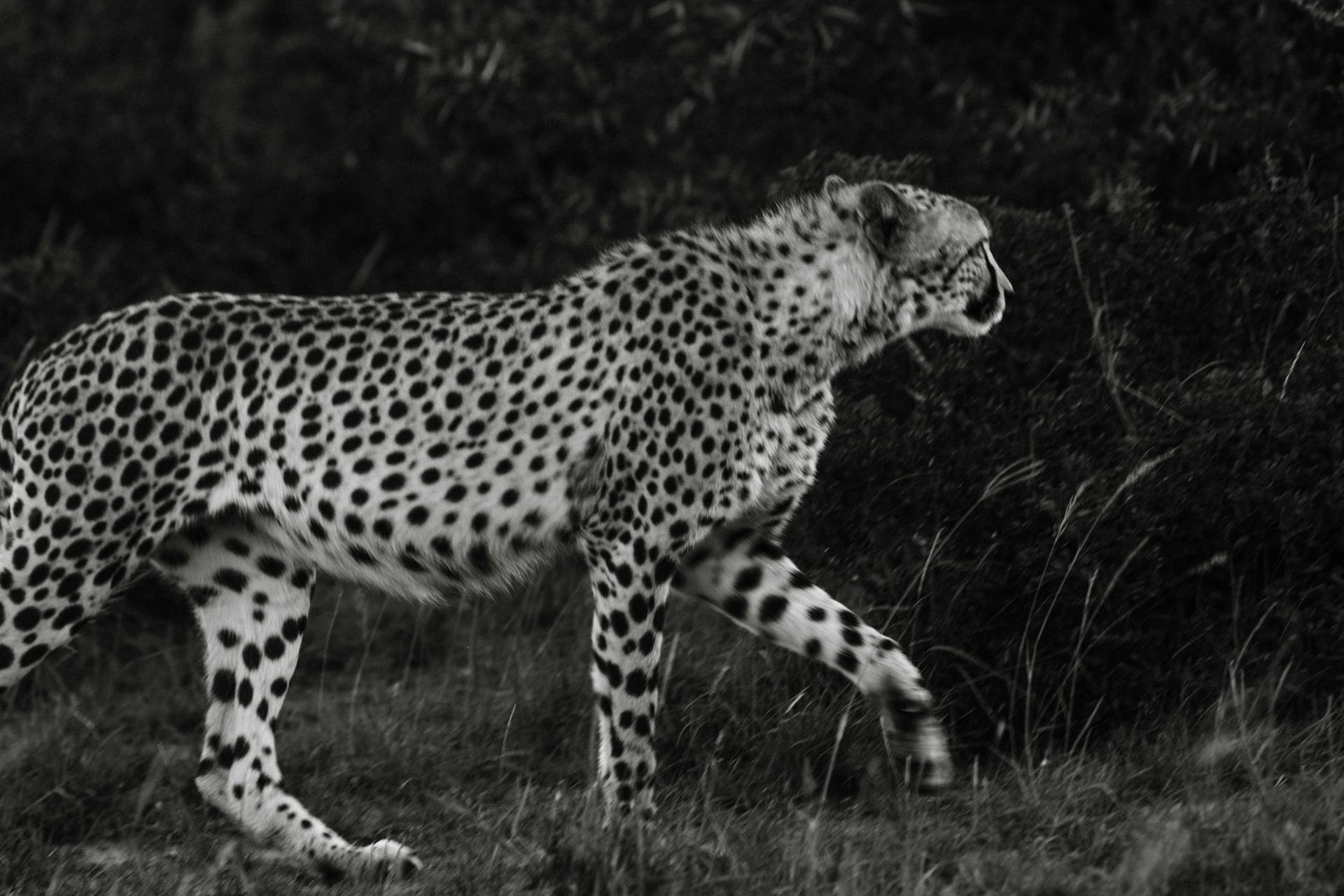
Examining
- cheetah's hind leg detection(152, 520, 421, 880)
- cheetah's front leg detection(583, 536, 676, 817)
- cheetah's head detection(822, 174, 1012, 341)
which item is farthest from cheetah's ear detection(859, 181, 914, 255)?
cheetah's hind leg detection(152, 520, 421, 880)

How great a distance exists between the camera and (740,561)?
387 centimetres

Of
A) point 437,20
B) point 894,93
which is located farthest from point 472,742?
point 437,20

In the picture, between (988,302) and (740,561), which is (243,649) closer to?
(740,561)

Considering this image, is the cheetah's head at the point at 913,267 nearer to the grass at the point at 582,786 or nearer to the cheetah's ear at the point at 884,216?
the cheetah's ear at the point at 884,216

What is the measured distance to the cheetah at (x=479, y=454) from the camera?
12.2ft

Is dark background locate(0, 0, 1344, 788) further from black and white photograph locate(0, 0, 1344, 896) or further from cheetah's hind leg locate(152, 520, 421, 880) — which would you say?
cheetah's hind leg locate(152, 520, 421, 880)

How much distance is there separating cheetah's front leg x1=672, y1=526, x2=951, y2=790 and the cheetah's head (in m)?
0.50

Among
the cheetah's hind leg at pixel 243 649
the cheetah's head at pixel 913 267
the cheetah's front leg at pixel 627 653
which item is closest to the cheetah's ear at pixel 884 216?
the cheetah's head at pixel 913 267

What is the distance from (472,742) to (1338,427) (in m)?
1.98

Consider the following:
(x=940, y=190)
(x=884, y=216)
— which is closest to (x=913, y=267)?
(x=884, y=216)

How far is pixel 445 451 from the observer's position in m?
3.83

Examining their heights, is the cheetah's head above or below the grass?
above

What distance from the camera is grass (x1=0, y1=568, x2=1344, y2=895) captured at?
10.3ft

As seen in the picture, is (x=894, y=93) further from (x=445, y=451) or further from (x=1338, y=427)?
(x=445, y=451)
